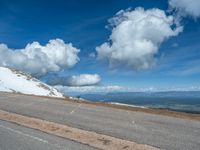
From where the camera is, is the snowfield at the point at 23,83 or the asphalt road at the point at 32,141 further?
the snowfield at the point at 23,83

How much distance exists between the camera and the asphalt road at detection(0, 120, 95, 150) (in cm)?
1101

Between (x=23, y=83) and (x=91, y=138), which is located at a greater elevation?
(x=23, y=83)

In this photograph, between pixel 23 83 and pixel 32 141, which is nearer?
pixel 32 141

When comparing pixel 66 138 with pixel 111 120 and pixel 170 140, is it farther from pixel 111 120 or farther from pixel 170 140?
pixel 111 120

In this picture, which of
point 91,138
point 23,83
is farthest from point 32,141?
point 23,83

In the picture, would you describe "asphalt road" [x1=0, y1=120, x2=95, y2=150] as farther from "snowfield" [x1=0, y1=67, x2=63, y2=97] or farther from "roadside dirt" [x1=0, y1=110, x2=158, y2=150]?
"snowfield" [x1=0, y1=67, x2=63, y2=97]

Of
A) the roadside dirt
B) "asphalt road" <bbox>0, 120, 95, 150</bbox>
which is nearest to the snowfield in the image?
the roadside dirt

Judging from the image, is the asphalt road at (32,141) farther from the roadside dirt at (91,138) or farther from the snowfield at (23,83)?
the snowfield at (23,83)

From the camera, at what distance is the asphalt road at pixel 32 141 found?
1101 cm

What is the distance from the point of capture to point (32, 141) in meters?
12.1

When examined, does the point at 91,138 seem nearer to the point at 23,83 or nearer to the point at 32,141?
the point at 32,141

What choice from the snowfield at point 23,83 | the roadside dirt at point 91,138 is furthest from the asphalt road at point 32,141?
the snowfield at point 23,83

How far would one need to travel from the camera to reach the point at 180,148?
38.1 ft

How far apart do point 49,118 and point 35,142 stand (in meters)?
8.56
